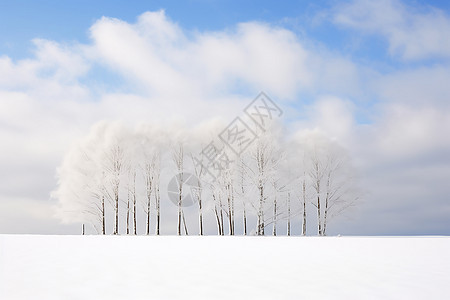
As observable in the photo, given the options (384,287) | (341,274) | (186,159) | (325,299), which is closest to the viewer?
(325,299)

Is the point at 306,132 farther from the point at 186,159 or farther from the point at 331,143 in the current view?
the point at 186,159

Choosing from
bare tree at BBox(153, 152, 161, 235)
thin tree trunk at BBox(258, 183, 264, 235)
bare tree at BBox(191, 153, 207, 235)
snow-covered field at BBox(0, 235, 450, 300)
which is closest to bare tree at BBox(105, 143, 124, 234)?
A: bare tree at BBox(153, 152, 161, 235)

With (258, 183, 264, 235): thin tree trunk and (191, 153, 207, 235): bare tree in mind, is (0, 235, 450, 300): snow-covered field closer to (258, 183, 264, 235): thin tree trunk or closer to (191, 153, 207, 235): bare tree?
(258, 183, 264, 235): thin tree trunk

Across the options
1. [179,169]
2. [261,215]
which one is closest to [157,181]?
[179,169]

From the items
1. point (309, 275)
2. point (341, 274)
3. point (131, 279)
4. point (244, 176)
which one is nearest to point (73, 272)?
point (131, 279)

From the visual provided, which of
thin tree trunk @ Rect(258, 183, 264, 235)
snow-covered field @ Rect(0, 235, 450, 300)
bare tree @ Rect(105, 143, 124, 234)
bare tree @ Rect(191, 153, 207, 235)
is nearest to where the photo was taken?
snow-covered field @ Rect(0, 235, 450, 300)

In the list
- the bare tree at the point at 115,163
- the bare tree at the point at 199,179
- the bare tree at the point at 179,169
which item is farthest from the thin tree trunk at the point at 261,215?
the bare tree at the point at 115,163

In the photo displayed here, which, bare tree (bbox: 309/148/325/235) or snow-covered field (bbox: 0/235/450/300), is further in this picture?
bare tree (bbox: 309/148/325/235)

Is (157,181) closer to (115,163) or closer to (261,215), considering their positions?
(115,163)

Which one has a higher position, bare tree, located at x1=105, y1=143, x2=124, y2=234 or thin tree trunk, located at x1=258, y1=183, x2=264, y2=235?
bare tree, located at x1=105, y1=143, x2=124, y2=234

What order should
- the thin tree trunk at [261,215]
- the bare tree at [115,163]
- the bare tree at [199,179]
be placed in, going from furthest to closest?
the bare tree at [115,163]
the bare tree at [199,179]
the thin tree trunk at [261,215]

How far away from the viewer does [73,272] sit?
9.02 m

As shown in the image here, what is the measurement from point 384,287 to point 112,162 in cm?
2975

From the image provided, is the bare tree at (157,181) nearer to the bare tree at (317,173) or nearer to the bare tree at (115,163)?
the bare tree at (115,163)
